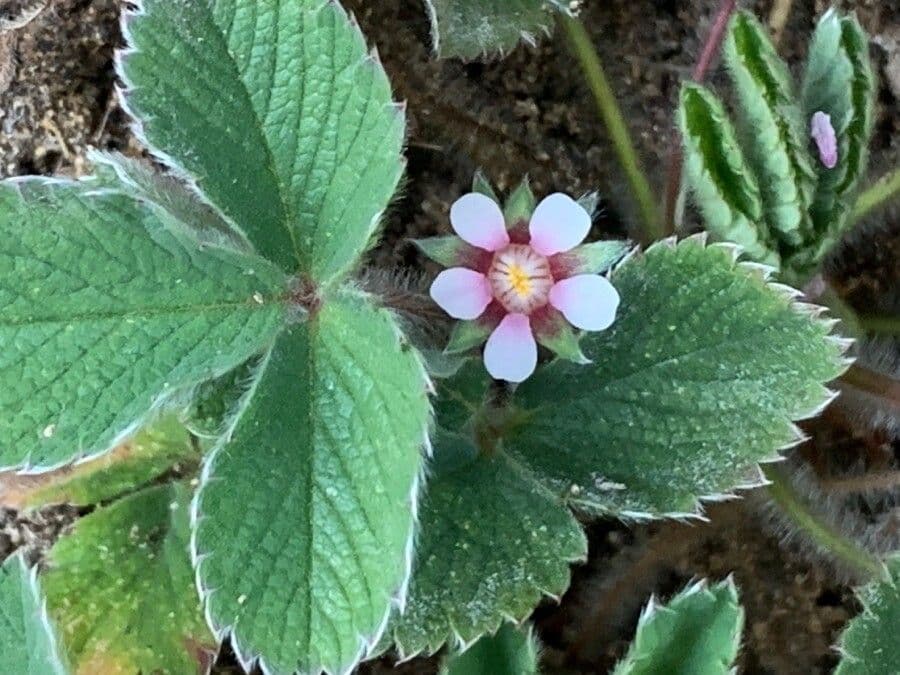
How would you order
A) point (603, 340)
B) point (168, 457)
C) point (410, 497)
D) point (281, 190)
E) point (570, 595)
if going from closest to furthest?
point (410, 497) → point (281, 190) → point (603, 340) → point (168, 457) → point (570, 595)

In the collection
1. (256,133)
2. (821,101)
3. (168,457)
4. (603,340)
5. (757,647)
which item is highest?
(256,133)

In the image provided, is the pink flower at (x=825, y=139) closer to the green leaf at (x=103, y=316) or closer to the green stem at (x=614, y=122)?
the green stem at (x=614, y=122)

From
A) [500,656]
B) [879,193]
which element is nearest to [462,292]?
[500,656]

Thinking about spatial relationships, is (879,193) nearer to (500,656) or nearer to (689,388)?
(689,388)

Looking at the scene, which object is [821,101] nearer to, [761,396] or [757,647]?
[761,396]

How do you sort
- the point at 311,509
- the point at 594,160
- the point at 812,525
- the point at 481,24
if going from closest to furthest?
the point at 311,509
the point at 481,24
the point at 812,525
the point at 594,160

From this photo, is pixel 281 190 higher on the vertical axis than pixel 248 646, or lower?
higher

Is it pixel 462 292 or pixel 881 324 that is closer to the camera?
pixel 462 292

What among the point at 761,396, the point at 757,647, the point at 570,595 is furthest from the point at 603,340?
the point at 757,647
